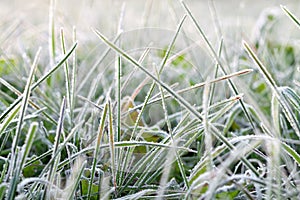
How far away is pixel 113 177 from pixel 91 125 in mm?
195

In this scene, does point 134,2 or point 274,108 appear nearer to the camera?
A: point 274,108

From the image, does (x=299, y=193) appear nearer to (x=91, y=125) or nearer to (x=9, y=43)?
(x=91, y=125)

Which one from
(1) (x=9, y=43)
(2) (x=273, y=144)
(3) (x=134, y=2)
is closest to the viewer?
(2) (x=273, y=144)

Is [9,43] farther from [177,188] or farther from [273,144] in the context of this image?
[273,144]

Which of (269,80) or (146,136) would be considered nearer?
(269,80)

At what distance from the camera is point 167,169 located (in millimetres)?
628

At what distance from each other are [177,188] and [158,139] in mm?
235

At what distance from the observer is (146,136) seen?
2.93ft

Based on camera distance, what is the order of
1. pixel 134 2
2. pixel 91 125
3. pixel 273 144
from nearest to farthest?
pixel 273 144 < pixel 91 125 < pixel 134 2

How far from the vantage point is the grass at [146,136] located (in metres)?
0.60

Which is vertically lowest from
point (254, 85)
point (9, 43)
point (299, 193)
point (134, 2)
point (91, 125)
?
point (299, 193)

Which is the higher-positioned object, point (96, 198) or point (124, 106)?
point (124, 106)

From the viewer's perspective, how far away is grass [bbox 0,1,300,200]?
1.98 ft

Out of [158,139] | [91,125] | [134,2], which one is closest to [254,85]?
[158,139]
